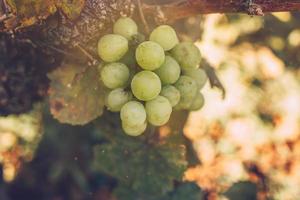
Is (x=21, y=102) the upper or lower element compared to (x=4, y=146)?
upper

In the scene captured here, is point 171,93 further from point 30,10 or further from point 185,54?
point 30,10

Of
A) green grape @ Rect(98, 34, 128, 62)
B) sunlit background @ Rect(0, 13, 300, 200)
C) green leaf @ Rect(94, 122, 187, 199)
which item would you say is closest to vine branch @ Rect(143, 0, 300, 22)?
green grape @ Rect(98, 34, 128, 62)

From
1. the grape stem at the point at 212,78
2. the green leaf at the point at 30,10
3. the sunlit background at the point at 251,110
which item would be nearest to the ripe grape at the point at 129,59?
the green leaf at the point at 30,10

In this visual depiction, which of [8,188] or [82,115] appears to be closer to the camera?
[82,115]

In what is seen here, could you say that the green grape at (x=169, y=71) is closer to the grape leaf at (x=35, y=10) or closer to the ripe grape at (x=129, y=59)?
the ripe grape at (x=129, y=59)

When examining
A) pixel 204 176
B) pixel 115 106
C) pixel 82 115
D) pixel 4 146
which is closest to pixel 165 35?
pixel 115 106

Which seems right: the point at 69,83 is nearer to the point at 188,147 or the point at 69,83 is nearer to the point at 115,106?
the point at 115,106
